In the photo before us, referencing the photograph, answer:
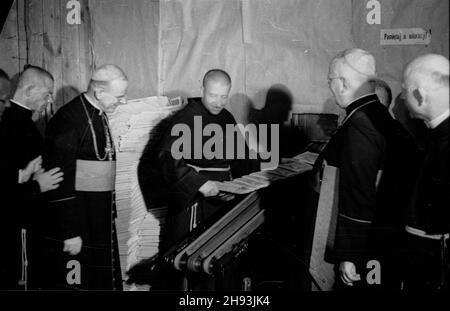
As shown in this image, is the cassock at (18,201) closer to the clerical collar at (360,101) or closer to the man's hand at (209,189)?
the man's hand at (209,189)

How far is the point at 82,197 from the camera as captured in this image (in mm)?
1748

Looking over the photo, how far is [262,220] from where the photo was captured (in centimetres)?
163

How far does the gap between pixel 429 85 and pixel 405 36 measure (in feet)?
1.52

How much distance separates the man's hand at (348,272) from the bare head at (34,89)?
1.21 m

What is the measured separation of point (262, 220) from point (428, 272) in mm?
538

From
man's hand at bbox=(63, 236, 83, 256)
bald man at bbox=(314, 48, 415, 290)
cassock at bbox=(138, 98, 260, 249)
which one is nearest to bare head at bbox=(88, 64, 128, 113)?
cassock at bbox=(138, 98, 260, 249)

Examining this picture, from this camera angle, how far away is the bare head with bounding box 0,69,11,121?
1.77 metres

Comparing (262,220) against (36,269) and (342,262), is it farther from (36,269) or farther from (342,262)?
(36,269)

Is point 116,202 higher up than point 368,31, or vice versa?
point 368,31

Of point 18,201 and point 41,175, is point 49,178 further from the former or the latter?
point 18,201

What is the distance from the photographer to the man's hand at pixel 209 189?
1.75 metres

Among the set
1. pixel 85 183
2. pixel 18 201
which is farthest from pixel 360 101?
pixel 18 201

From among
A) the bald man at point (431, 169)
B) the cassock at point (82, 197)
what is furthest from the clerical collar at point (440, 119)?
the cassock at point (82, 197)
